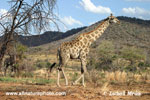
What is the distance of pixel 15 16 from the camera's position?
945 cm

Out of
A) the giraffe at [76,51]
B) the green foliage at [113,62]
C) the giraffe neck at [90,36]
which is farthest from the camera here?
the green foliage at [113,62]

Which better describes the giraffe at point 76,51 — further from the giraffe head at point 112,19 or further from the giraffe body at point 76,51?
the giraffe head at point 112,19

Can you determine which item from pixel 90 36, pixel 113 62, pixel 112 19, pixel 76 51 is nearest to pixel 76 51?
pixel 76 51

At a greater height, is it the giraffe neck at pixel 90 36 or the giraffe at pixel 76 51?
the giraffe neck at pixel 90 36

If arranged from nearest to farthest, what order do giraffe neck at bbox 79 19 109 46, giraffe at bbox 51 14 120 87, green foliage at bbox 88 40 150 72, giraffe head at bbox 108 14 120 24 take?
giraffe at bbox 51 14 120 87
giraffe neck at bbox 79 19 109 46
giraffe head at bbox 108 14 120 24
green foliage at bbox 88 40 150 72

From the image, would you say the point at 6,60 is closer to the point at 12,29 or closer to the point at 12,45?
the point at 12,45

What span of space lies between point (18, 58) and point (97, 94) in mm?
15549

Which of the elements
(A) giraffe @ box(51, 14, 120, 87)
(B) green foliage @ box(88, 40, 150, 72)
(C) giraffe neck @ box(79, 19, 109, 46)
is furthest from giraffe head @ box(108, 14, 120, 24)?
(B) green foliage @ box(88, 40, 150, 72)

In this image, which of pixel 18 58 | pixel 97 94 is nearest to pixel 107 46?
pixel 18 58

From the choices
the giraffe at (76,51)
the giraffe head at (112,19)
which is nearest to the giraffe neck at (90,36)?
the giraffe at (76,51)

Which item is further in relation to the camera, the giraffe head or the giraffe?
the giraffe head

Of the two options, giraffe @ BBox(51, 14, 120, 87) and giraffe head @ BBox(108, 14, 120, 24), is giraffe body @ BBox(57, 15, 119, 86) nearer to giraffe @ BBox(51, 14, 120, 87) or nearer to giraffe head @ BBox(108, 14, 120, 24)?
giraffe @ BBox(51, 14, 120, 87)

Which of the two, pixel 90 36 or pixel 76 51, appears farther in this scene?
pixel 90 36

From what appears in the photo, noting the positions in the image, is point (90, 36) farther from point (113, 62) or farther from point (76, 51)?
point (113, 62)
